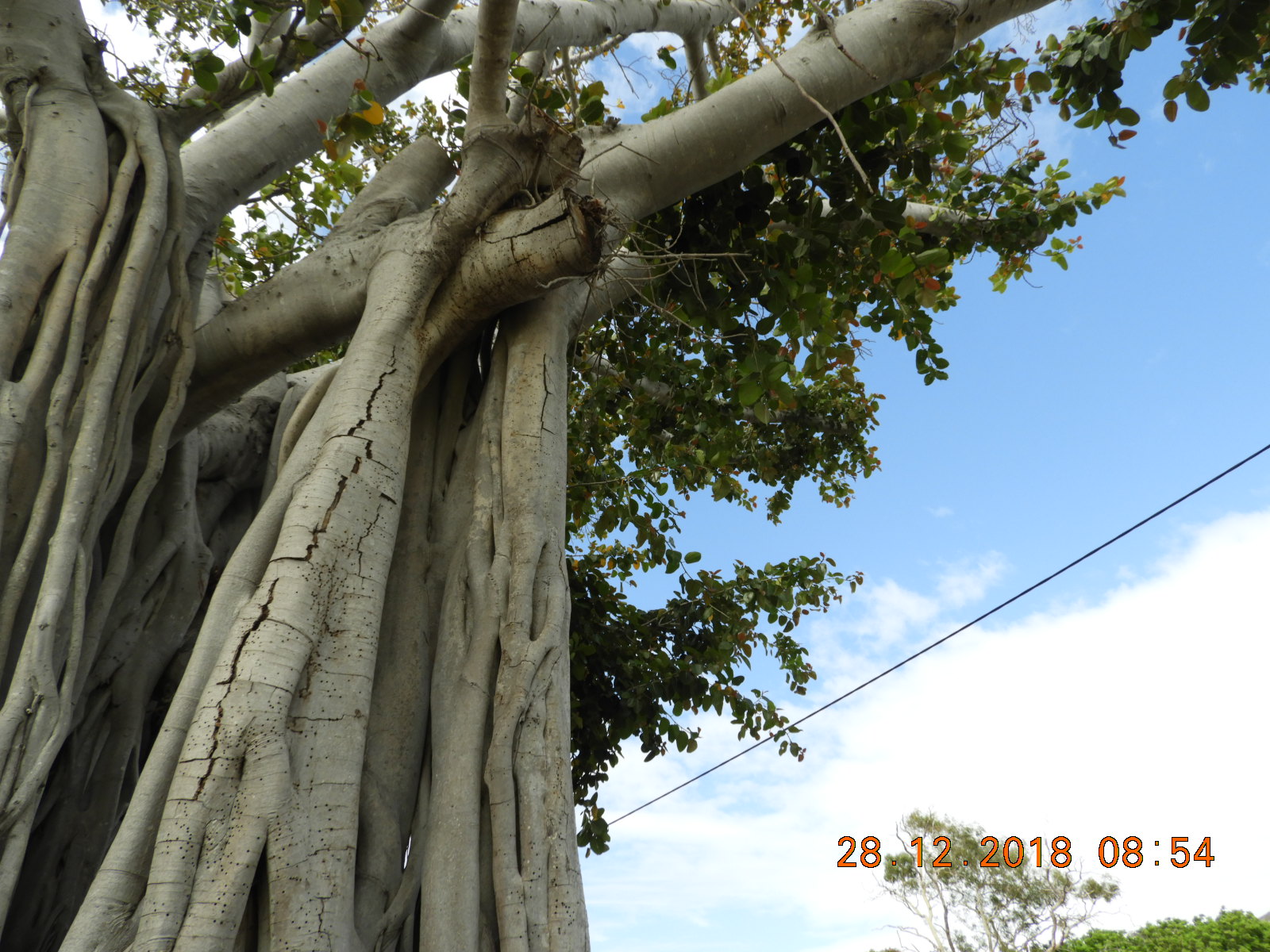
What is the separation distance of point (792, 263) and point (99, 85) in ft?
8.25

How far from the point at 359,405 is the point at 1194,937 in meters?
11.3

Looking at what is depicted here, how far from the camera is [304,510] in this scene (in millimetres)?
2012

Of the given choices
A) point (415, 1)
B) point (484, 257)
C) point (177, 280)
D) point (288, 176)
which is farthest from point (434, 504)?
point (288, 176)

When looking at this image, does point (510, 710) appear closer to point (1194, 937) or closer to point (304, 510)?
point (304, 510)

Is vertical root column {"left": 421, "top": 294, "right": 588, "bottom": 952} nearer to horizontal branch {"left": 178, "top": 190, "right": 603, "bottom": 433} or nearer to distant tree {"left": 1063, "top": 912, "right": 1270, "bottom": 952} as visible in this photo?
horizontal branch {"left": 178, "top": 190, "right": 603, "bottom": 433}

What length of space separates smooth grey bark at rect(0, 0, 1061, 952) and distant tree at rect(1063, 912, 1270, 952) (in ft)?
33.4

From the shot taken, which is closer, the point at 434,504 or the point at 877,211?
the point at 434,504

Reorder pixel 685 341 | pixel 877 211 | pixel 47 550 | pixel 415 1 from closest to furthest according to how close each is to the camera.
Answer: pixel 47 550, pixel 877 211, pixel 415 1, pixel 685 341

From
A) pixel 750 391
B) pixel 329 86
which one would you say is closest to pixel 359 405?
pixel 750 391

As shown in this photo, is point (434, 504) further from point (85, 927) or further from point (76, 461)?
point (85, 927)

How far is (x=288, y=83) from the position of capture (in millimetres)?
3418

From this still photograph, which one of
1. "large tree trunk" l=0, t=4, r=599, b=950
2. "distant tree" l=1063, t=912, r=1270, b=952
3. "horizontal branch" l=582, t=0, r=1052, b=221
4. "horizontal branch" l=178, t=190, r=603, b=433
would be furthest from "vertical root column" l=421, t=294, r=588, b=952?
"distant tree" l=1063, t=912, r=1270, b=952

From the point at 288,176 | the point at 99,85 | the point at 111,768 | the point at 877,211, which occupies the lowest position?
the point at 111,768

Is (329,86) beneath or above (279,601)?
above
